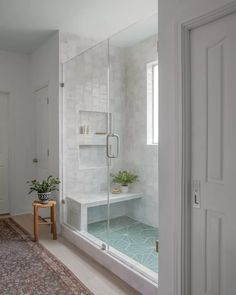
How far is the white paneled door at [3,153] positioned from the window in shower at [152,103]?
237 centimetres

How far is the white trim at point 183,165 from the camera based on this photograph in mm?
1720

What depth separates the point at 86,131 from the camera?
388 cm

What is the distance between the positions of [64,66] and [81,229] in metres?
2.11

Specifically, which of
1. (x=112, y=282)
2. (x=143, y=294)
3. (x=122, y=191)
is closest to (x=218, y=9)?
(x=143, y=294)

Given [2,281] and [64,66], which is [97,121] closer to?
[64,66]

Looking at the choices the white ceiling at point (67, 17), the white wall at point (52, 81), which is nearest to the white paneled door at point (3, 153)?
the white wall at point (52, 81)

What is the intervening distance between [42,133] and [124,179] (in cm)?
150

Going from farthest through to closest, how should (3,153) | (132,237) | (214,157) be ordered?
1. (3,153)
2. (132,237)
3. (214,157)

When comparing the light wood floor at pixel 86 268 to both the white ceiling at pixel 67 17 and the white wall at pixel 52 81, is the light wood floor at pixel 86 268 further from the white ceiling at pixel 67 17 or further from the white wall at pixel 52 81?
the white ceiling at pixel 67 17

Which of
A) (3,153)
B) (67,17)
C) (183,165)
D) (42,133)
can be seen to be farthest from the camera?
(3,153)

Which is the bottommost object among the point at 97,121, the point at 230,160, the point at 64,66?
the point at 230,160

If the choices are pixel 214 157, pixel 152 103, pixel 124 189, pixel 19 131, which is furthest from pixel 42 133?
pixel 214 157

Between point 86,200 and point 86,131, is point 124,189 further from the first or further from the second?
point 86,131

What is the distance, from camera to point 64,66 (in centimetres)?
367
